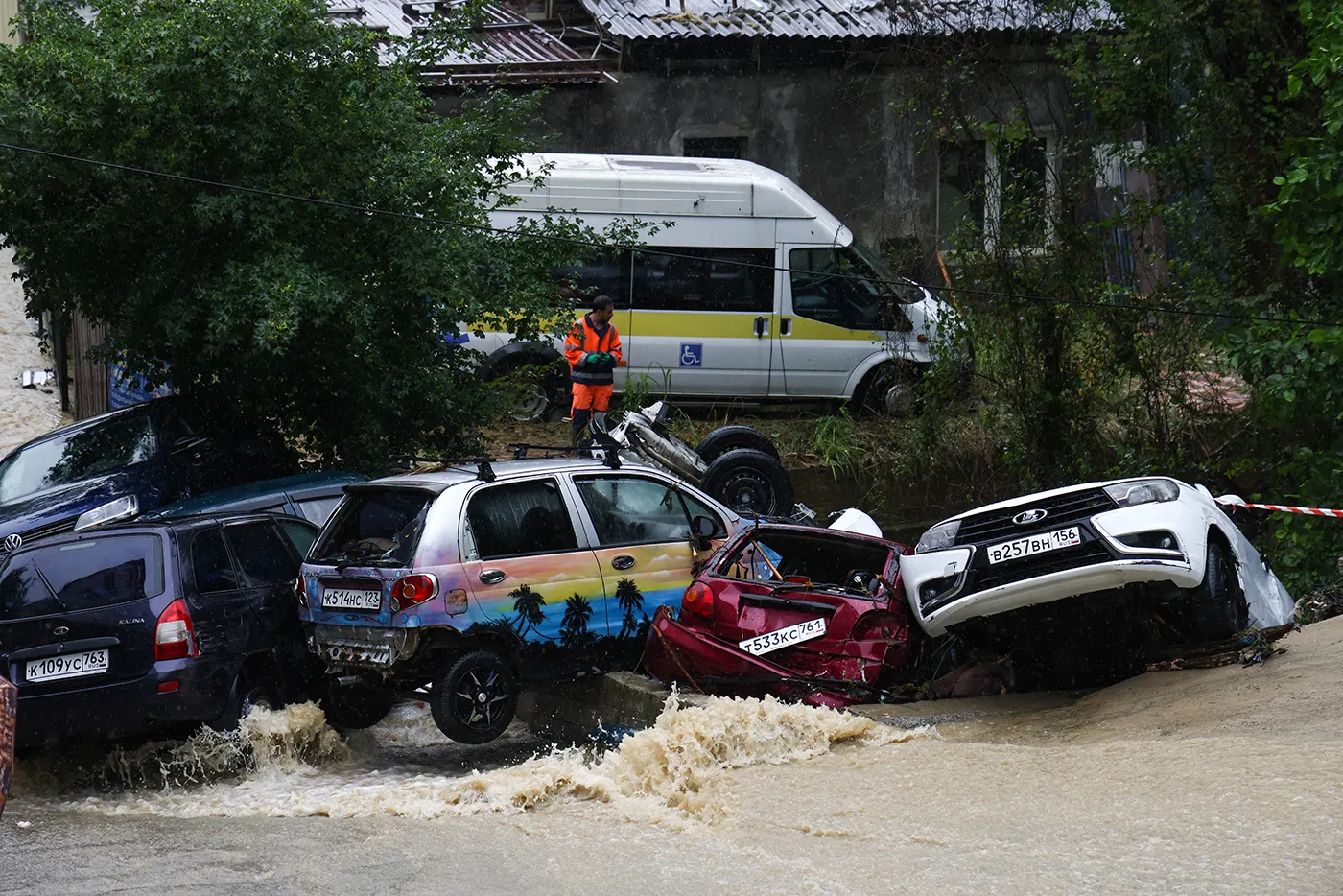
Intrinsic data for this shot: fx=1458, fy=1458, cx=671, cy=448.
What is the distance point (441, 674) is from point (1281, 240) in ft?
23.7

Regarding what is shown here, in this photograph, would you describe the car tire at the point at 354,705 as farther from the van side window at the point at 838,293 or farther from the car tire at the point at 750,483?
the van side window at the point at 838,293

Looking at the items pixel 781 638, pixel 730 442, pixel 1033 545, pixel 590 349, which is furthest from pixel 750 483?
pixel 1033 545

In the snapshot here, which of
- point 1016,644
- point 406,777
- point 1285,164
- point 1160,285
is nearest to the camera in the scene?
point 406,777

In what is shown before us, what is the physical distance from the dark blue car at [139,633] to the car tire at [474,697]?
118 centimetres

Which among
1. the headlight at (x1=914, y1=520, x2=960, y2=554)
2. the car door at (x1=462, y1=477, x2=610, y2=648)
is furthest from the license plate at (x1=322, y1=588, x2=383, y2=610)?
the headlight at (x1=914, y1=520, x2=960, y2=554)

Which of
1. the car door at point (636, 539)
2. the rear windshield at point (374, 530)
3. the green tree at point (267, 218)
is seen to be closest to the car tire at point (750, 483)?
the green tree at point (267, 218)

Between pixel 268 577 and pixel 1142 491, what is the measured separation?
223 inches

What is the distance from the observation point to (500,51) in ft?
68.4

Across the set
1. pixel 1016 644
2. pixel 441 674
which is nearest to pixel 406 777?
pixel 441 674

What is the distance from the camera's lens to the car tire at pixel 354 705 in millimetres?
9919

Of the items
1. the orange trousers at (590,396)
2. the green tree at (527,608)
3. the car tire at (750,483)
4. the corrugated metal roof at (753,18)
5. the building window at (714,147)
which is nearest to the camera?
the green tree at (527,608)

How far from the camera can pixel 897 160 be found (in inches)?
821

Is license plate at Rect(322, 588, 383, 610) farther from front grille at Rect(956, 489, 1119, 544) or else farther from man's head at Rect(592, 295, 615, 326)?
man's head at Rect(592, 295, 615, 326)

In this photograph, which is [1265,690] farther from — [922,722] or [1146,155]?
[1146,155]
